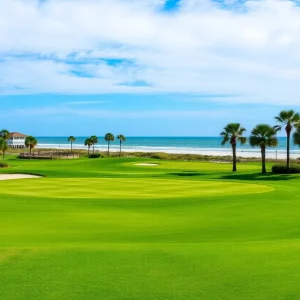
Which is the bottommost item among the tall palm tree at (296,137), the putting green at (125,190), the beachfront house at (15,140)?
the putting green at (125,190)

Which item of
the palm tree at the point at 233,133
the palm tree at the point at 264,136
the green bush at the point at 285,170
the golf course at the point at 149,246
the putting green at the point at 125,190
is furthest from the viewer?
the palm tree at the point at 233,133

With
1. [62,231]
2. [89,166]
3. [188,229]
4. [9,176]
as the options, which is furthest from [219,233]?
[89,166]

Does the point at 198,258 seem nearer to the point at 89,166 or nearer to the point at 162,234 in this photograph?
the point at 162,234

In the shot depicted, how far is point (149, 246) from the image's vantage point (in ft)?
38.0

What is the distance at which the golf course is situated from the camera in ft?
26.7

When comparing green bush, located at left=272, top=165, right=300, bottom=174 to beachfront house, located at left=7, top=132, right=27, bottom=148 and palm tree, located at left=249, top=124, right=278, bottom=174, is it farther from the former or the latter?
beachfront house, located at left=7, top=132, right=27, bottom=148

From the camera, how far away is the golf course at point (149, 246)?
814cm

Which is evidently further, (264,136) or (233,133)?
(233,133)

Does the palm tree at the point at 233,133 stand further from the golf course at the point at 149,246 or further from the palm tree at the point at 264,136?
the golf course at the point at 149,246

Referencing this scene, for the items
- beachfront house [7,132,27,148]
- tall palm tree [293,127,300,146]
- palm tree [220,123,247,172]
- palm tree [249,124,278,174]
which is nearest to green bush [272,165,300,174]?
palm tree [249,124,278,174]

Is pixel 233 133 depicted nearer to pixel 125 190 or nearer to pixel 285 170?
pixel 285 170

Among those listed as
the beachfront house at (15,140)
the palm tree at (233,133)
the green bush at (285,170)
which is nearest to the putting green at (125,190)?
the green bush at (285,170)

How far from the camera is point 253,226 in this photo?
16297 mm

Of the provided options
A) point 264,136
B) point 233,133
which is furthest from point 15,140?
point 264,136
